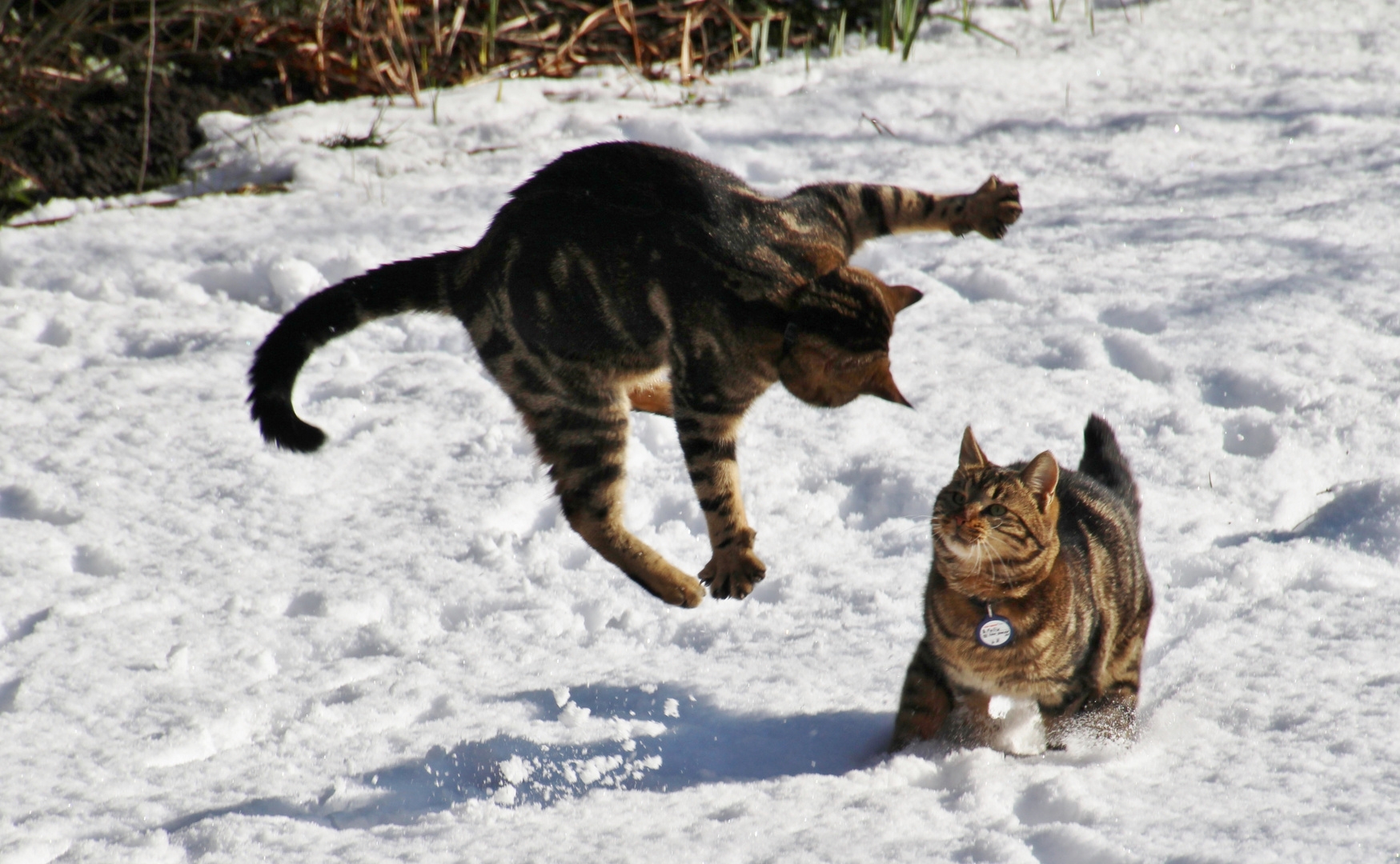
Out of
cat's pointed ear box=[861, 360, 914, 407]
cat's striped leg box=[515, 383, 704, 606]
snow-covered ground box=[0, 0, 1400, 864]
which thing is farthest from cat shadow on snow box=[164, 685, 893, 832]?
cat's pointed ear box=[861, 360, 914, 407]

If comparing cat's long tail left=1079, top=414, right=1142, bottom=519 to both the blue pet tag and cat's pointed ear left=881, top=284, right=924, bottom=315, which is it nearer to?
the blue pet tag

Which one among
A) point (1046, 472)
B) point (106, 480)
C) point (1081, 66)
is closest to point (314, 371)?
point (106, 480)

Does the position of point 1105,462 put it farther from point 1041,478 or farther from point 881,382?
point 881,382

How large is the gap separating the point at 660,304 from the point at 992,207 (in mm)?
521

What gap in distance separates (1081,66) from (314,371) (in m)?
3.60

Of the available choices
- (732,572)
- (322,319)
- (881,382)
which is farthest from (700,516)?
(881,382)

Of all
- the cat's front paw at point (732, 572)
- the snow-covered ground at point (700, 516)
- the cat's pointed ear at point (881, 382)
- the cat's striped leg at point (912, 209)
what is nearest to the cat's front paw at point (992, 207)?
the cat's striped leg at point (912, 209)

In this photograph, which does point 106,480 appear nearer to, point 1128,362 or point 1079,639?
point 1079,639

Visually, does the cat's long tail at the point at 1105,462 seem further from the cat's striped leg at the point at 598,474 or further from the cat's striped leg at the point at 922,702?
the cat's striped leg at the point at 598,474

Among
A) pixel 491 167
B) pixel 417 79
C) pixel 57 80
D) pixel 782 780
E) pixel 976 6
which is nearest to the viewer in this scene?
pixel 782 780

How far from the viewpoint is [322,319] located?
2.01 metres

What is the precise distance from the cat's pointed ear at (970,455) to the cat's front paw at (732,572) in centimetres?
47

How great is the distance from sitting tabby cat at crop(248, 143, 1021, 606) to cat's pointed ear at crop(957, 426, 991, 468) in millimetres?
468

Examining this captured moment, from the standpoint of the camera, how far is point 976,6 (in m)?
5.77
